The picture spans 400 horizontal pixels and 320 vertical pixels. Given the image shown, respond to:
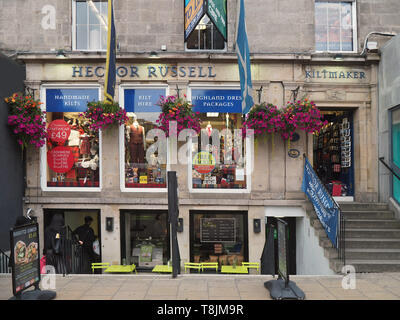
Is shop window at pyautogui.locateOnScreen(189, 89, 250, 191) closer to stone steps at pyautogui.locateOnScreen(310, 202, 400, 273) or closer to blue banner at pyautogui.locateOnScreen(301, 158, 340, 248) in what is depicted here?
blue banner at pyautogui.locateOnScreen(301, 158, 340, 248)

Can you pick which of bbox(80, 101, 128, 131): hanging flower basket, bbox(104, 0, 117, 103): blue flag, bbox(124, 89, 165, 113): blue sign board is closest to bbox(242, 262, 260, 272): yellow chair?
bbox(124, 89, 165, 113): blue sign board

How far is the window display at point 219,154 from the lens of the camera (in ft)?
33.9

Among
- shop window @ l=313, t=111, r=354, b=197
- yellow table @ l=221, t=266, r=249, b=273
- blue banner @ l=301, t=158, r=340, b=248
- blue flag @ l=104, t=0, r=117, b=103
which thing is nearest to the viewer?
blue banner @ l=301, t=158, r=340, b=248

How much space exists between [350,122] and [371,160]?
1.43 m

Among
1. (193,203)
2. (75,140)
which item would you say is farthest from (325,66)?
(75,140)

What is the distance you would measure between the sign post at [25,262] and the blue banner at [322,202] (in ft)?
20.3

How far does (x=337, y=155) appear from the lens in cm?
1143

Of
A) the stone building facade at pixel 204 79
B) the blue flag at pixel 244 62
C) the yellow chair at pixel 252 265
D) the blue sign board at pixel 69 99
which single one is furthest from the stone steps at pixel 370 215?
the blue sign board at pixel 69 99

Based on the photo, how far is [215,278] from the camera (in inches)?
279

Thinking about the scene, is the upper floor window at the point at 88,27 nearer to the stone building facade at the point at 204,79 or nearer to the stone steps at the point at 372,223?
the stone building facade at the point at 204,79

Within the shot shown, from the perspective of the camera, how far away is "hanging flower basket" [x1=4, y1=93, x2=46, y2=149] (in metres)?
9.41

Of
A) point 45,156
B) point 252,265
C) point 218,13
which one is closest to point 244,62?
point 218,13

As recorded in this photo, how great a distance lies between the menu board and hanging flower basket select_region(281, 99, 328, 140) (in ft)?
22.7

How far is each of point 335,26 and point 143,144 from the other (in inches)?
287
